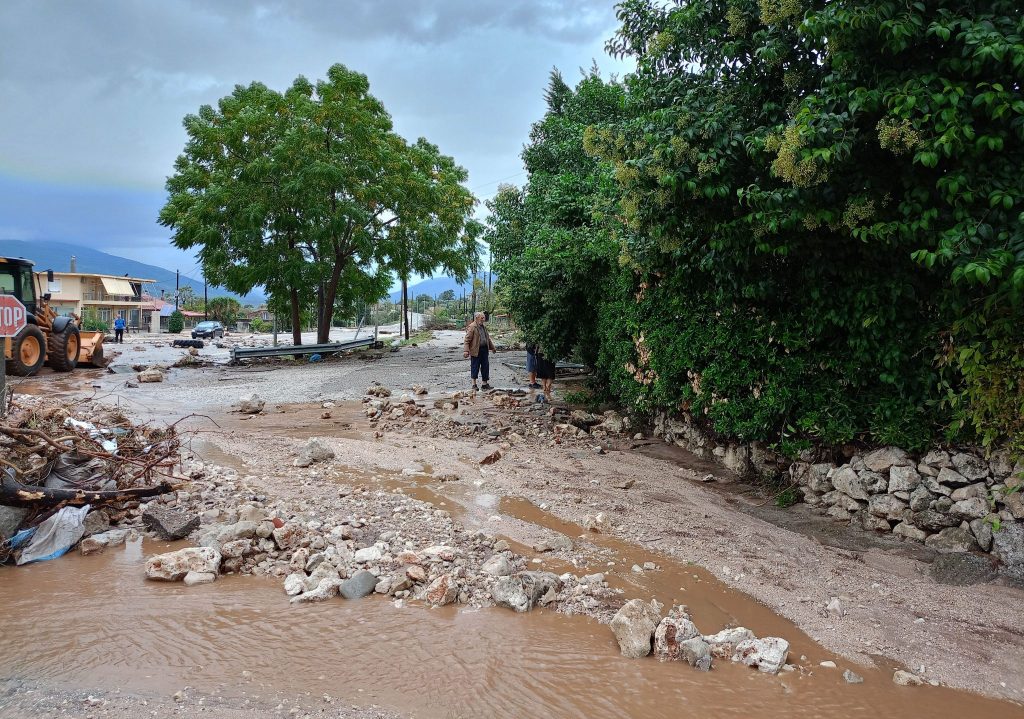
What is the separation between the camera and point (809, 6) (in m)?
4.97

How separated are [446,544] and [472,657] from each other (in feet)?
4.97

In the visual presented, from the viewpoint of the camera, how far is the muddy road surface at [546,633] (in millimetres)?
3295

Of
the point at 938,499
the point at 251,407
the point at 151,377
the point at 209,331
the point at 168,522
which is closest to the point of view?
the point at 938,499

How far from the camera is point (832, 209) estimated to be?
4.93m

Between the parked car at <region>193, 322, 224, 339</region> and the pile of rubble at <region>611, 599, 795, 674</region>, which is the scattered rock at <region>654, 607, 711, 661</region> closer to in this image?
the pile of rubble at <region>611, 599, 795, 674</region>

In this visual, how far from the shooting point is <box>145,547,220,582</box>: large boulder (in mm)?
4605

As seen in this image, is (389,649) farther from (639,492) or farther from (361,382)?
(361,382)

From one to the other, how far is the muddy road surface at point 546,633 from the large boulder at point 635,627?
0.25 ft

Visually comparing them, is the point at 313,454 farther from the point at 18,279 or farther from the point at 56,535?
the point at 18,279

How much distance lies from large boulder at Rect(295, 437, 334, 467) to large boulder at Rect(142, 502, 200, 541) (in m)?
2.27

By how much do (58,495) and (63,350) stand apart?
52.4ft

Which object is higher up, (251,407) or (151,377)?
(151,377)

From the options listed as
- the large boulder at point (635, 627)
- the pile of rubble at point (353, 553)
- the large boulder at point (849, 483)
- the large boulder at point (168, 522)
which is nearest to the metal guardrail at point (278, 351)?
the pile of rubble at point (353, 553)

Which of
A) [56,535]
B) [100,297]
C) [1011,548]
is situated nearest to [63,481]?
[56,535]
